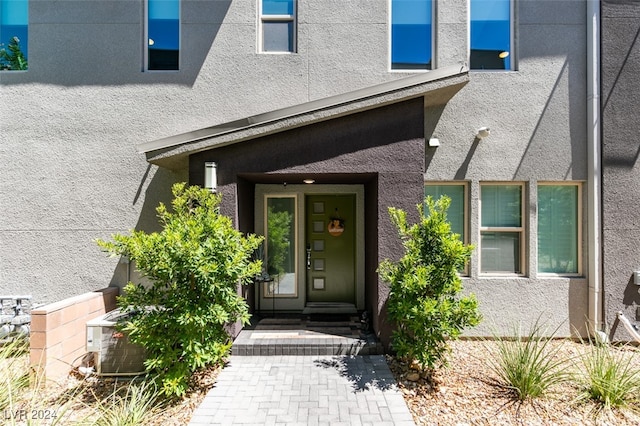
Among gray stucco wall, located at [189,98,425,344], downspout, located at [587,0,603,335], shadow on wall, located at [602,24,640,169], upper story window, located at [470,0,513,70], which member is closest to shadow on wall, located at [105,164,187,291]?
gray stucco wall, located at [189,98,425,344]

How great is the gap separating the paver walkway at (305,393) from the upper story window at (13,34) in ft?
25.2

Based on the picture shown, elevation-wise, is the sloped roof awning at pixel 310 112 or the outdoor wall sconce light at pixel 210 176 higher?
the sloped roof awning at pixel 310 112

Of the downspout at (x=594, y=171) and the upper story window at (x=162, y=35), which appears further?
the upper story window at (x=162, y=35)

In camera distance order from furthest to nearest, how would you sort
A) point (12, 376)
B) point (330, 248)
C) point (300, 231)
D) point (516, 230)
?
point (330, 248) → point (300, 231) → point (516, 230) → point (12, 376)

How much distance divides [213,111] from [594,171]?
761 centimetres

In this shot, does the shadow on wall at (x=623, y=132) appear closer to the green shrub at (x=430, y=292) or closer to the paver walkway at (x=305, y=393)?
the green shrub at (x=430, y=292)

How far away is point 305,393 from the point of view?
4.39 meters

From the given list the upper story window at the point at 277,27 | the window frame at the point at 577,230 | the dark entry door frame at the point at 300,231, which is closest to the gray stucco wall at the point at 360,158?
the dark entry door frame at the point at 300,231

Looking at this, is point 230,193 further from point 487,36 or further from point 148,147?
point 487,36

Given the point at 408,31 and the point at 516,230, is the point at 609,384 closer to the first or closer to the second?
the point at 516,230

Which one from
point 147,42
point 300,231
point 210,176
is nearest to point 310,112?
point 210,176

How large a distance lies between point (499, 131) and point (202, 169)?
5751mm

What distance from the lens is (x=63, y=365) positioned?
5031mm

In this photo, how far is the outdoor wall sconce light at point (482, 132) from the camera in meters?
6.05
